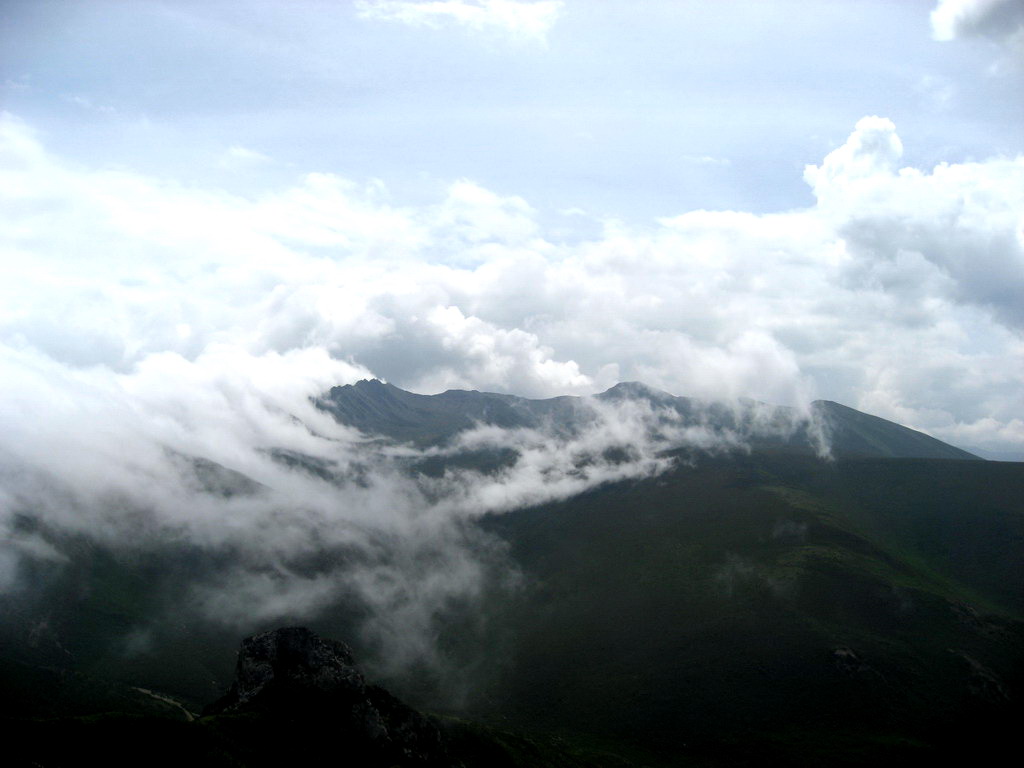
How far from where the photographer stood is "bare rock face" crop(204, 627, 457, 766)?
5138 inches

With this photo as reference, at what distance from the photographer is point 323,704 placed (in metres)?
137

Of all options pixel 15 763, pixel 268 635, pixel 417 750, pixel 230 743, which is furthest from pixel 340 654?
pixel 15 763

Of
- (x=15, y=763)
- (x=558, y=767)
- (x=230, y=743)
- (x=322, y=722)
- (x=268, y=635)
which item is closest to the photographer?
(x=15, y=763)

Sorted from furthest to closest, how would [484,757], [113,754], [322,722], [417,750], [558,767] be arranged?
[558,767], [484,757], [417,750], [322,722], [113,754]

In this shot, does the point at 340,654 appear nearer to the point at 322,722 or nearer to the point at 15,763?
the point at 322,722

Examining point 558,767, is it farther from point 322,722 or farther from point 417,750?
point 322,722

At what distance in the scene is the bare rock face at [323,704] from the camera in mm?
130500

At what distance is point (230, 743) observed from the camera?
112 meters

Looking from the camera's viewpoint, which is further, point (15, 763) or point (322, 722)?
point (322, 722)

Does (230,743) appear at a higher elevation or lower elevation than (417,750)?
higher

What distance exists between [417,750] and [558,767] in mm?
70550

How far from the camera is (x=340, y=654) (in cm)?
15762

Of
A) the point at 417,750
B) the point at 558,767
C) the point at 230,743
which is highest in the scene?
the point at 230,743

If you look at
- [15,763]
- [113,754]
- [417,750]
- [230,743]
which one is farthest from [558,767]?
[15,763]
